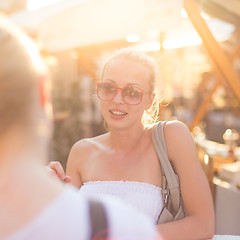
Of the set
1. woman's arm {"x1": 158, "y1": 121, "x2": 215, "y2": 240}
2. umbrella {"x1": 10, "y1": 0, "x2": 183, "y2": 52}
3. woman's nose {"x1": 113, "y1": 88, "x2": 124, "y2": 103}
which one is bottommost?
woman's arm {"x1": 158, "y1": 121, "x2": 215, "y2": 240}

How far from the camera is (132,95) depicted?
1.92 m

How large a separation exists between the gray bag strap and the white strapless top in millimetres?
73

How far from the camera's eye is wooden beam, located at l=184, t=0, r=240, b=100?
2.39 meters

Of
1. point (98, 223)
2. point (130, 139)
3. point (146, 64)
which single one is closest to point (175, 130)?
point (130, 139)

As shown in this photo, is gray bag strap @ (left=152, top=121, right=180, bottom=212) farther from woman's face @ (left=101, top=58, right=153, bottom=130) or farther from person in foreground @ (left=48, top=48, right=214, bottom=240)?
woman's face @ (left=101, top=58, right=153, bottom=130)

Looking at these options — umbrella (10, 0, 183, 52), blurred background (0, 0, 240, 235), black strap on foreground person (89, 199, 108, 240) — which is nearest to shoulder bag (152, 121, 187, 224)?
blurred background (0, 0, 240, 235)

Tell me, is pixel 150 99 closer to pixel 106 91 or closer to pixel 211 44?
pixel 106 91

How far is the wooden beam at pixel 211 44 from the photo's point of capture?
7.83ft

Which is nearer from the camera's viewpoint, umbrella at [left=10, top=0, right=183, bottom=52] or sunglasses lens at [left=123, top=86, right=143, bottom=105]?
Result: sunglasses lens at [left=123, top=86, right=143, bottom=105]

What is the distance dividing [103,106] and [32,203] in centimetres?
139

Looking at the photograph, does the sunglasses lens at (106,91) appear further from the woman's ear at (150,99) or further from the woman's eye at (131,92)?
the woman's ear at (150,99)

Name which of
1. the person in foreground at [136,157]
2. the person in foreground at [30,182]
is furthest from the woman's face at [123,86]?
the person in foreground at [30,182]

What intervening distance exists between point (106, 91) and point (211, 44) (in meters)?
0.98

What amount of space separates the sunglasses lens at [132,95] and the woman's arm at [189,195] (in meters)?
0.29
